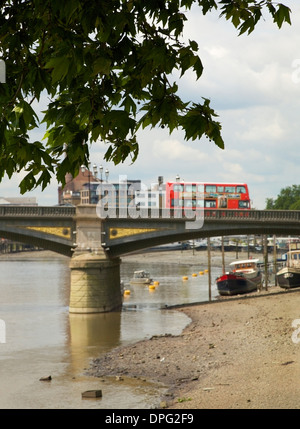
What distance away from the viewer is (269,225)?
45938 mm

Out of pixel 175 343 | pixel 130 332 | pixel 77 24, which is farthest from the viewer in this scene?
pixel 130 332

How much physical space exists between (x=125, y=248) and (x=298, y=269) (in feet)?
44.4

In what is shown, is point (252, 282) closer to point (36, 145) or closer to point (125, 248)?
point (125, 248)

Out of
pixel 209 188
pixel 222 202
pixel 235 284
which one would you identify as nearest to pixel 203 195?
pixel 209 188

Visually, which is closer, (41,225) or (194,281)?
(41,225)

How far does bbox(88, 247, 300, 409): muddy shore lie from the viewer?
1861cm

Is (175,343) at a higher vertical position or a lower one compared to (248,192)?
lower

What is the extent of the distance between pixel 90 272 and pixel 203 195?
44.9 feet

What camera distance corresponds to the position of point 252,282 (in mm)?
56062

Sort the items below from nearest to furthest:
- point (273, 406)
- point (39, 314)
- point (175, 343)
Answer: point (273, 406), point (175, 343), point (39, 314)

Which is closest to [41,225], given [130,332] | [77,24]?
[130,332]

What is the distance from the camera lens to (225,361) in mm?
24703

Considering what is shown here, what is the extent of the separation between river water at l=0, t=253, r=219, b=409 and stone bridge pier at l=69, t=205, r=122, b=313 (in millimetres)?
953

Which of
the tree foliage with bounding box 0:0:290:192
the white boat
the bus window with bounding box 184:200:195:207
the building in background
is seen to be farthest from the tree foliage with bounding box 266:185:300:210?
the tree foliage with bounding box 0:0:290:192
